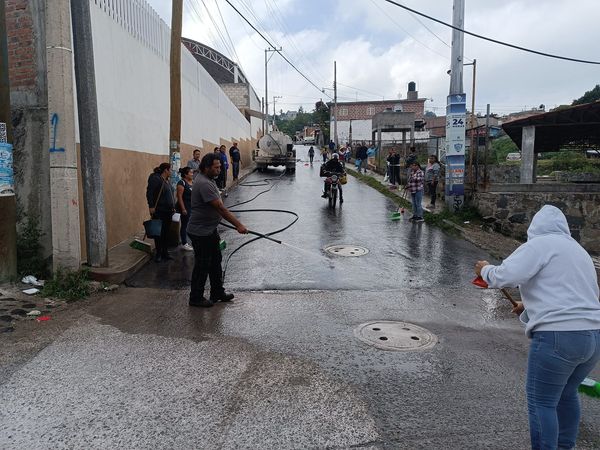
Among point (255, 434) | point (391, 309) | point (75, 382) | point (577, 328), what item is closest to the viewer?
point (577, 328)

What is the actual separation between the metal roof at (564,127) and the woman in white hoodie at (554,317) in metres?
14.8

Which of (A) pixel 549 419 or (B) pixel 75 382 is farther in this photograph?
(B) pixel 75 382

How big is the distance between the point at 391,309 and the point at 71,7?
579 centimetres

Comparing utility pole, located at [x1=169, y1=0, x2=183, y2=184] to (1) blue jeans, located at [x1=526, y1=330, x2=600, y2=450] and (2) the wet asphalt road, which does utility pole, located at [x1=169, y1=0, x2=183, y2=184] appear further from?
(1) blue jeans, located at [x1=526, y1=330, x2=600, y2=450]

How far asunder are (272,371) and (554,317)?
2372mm

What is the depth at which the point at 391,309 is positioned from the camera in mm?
6047

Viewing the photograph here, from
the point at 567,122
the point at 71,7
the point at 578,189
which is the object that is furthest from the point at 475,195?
the point at 71,7

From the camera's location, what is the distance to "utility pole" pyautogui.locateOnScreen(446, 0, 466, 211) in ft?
41.5

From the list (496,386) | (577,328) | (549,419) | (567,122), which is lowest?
(496,386)

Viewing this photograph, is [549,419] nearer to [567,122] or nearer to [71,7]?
[71,7]

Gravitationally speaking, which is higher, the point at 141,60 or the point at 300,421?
the point at 141,60

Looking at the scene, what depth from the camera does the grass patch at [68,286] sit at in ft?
20.0

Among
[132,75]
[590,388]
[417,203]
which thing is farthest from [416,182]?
[590,388]

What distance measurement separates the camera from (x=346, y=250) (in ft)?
30.3
